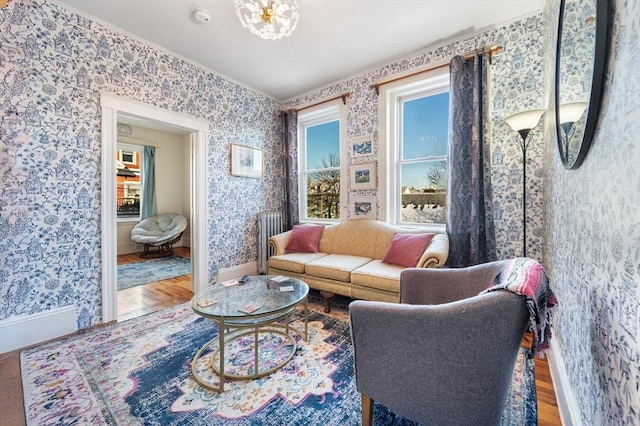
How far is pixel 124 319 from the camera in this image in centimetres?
249

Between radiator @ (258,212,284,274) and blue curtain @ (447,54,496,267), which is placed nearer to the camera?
blue curtain @ (447,54,496,267)

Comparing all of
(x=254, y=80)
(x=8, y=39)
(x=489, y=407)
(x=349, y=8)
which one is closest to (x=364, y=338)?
(x=489, y=407)

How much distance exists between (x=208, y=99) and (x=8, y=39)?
5.32 feet

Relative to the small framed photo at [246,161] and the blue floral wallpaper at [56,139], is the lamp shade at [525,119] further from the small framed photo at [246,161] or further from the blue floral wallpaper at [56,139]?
the blue floral wallpaper at [56,139]

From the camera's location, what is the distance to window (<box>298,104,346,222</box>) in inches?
150

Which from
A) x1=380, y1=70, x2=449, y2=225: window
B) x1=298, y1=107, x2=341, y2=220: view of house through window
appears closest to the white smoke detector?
x1=298, y1=107, x2=341, y2=220: view of house through window

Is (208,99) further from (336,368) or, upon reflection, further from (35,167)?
(336,368)

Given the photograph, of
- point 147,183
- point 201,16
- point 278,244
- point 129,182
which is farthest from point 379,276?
point 129,182

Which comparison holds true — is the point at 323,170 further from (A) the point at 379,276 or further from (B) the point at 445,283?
(B) the point at 445,283

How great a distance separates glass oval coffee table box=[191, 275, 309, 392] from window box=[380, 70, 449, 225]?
70.2 inches

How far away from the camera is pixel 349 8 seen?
7.27 ft

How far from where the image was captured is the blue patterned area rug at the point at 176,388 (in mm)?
1332

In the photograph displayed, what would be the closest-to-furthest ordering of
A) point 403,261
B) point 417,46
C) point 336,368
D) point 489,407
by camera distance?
point 489,407 → point 336,368 → point 403,261 → point 417,46

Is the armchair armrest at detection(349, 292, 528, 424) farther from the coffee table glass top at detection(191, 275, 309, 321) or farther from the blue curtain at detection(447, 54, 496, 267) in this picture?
the blue curtain at detection(447, 54, 496, 267)
